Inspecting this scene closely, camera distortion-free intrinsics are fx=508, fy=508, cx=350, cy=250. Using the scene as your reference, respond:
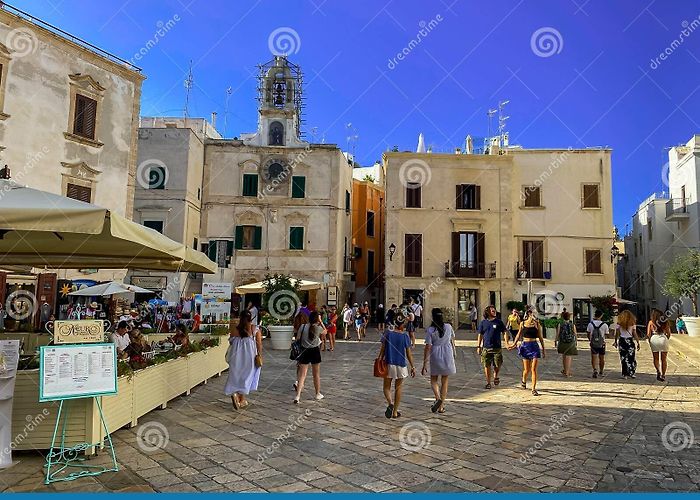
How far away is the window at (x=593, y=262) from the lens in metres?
28.7

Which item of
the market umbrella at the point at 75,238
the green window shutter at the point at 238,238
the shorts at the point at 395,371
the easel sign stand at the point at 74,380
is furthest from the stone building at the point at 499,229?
the easel sign stand at the point at 74,380

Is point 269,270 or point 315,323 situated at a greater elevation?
point 269,270

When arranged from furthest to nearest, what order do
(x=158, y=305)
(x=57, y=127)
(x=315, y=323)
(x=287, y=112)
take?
(x=287, y=112)
(x=158, y=305)
(x=57, y=127)
(x=315, y=323)

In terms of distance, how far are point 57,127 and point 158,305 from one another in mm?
7355

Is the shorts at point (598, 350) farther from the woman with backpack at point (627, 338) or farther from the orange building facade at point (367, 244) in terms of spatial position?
the orange building facade at point (367, 244)

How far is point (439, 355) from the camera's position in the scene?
756cm

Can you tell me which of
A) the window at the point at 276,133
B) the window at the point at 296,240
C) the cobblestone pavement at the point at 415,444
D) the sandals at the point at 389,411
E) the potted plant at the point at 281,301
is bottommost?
the cobblestone pavement at the point at 415,444

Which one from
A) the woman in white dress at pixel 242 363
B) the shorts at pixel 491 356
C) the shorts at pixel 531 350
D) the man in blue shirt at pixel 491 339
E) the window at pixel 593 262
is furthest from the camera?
the window at pixel 593 262

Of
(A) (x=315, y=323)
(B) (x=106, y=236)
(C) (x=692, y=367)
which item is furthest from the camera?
(C) (x=692, y=367)

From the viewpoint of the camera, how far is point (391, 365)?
700 centimetres

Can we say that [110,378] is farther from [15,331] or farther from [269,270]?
[269,270]

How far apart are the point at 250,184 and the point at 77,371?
930 inches

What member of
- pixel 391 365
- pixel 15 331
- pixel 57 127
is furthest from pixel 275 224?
pixel 391 365

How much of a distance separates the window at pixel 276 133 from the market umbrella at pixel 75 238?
68.0ft
